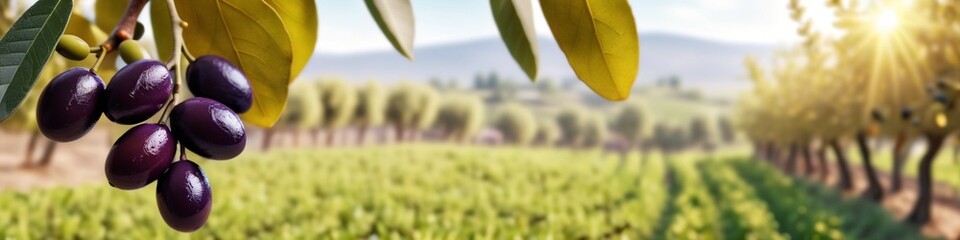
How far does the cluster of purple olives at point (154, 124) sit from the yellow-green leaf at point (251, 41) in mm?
90

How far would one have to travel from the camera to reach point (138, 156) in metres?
0.86

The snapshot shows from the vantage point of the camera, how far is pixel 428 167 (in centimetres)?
1348

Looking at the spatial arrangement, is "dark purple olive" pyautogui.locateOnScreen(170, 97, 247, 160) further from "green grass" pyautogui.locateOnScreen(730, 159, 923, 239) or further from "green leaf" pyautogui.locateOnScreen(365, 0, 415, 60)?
"green grass" pyautogui.locateOnScreen(730, 159, 923, 239)

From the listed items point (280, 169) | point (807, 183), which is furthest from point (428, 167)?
point (807, 183)

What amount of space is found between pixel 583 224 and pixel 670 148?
101 m

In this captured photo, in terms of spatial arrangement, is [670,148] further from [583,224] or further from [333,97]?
[583,224]

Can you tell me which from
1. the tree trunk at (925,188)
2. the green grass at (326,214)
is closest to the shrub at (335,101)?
the tree trunk at (925,188)

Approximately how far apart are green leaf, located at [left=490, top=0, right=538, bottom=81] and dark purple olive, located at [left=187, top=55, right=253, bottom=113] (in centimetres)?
36

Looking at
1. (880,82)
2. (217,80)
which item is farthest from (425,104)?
(217,80)

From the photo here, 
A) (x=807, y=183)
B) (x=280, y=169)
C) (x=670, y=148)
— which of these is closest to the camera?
(x=280, y=169)

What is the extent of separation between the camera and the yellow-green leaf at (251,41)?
102cm

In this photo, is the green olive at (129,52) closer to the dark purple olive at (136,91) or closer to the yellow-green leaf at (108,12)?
the dark purple olive at (136,91)

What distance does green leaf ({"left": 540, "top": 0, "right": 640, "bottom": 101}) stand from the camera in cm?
92

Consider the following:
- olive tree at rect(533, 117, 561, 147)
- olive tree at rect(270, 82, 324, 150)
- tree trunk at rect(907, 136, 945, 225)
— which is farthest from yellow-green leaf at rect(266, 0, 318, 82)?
olive tree at rect(533, 117, 561, 147)
